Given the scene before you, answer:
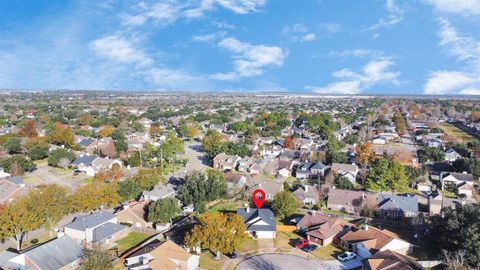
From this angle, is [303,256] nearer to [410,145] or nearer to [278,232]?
[278,232]

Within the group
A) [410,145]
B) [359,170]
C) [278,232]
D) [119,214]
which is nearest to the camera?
[278,232]

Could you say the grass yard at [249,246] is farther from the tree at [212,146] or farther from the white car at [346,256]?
the tree at [212,146]

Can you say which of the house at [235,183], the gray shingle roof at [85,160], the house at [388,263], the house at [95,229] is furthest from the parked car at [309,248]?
the gray shingle roof at [85,160]

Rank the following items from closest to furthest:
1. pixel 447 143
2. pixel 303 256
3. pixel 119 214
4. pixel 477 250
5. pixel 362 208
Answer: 1. pixel 477 250
2. pixel 303 256
3. pixel 119 214
4. pixel 362 208
5. pixel 447 143

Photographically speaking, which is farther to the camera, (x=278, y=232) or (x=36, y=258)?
(x=278, y=232)

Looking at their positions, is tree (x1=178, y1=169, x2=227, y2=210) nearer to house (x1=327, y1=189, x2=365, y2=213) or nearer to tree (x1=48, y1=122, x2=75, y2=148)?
house (x1=327, y1=189, x2=365, y2=213)

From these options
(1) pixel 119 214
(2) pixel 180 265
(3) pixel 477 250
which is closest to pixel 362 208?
(3) pixel 477 250

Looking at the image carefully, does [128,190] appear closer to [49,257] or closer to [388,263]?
[49,257]

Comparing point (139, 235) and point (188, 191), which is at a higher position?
→ point (188, 191)

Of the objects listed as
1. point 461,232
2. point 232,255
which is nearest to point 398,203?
point 461,232
